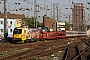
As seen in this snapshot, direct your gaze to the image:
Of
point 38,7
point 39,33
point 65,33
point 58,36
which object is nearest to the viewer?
point 39,33

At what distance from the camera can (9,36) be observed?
39781mm

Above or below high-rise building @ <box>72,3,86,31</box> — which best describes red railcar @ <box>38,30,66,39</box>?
below

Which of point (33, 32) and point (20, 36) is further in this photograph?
point (33, 32)

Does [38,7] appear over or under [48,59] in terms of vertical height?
over

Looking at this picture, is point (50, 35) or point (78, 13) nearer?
point (50, 35)

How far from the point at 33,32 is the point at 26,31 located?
4066mm

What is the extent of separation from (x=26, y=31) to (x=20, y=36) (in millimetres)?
1570

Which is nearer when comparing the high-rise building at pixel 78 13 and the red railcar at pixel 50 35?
the red railcar at pixel 50 35

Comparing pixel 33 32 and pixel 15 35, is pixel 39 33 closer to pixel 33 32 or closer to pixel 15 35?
pixel 33 32

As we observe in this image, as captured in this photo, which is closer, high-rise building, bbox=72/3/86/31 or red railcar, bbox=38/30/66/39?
red railcar, bbox=38/30/66/39

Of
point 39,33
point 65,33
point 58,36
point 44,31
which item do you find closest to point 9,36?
point 39,33

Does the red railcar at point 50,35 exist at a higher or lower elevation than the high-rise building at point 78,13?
lower

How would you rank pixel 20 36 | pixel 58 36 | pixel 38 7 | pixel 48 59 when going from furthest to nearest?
1. pixel 58 36
2. pixel 38 7
3. pixel 20 36
4. pixel 48 59

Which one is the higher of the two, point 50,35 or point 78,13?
point 78,13
